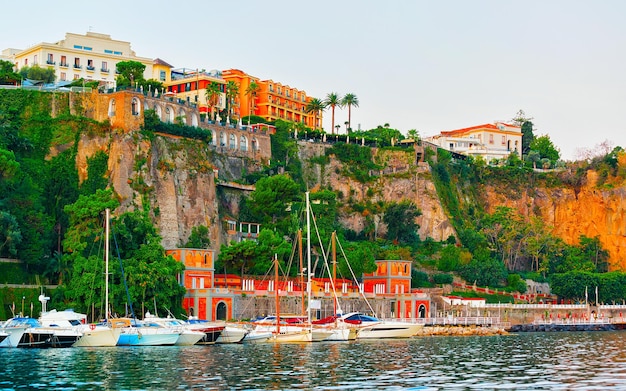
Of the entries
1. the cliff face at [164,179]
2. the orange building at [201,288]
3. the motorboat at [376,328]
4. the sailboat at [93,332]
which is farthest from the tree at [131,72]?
the sailboat at [93,332]

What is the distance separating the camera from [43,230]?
255ft

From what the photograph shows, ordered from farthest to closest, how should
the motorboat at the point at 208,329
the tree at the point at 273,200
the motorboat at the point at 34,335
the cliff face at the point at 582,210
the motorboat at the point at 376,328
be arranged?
the cliff face at the point at 582,210 → the tree at the point at 273,200 → the motorboat at the point at 376,328 → the motorboat at the point at 208,329 → the motorboat at the point at 34,335

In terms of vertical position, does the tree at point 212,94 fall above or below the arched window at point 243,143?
above

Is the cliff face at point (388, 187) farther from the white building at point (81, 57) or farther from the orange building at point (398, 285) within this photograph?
the white building at point (81, 57)

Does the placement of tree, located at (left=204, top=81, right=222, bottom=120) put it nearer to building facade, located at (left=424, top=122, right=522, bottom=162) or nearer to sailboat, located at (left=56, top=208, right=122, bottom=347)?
building facade, located at (left=424, top=122, right=522, bottom=162)

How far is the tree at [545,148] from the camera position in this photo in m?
143

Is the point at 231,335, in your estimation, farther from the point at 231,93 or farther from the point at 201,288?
the point at 231,93

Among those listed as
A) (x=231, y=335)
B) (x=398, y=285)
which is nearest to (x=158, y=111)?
(x=398, y=285)

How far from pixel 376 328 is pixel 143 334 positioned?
18576 mm

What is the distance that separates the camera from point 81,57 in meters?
113

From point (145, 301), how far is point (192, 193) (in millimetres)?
21713

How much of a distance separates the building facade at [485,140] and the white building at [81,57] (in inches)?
1864

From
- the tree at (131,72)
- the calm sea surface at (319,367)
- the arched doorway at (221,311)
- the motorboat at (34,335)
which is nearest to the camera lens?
the calm sea surface at (319,367)

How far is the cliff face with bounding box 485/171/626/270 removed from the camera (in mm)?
122438
